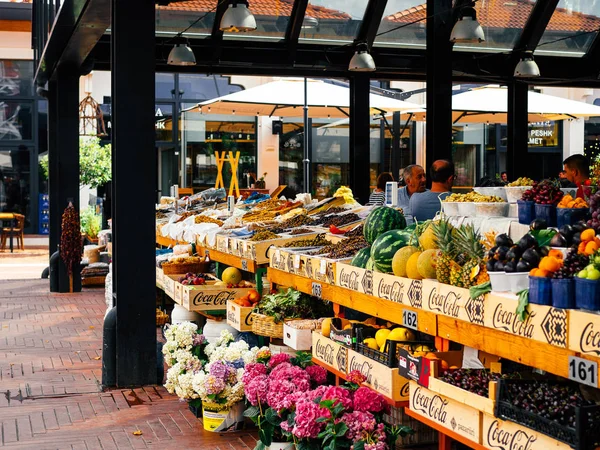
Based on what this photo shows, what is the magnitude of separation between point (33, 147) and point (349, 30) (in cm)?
1481

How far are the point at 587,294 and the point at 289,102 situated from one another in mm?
11595

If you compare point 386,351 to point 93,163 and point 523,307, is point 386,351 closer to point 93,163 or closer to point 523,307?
point 523,307

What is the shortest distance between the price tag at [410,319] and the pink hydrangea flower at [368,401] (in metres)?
0.40

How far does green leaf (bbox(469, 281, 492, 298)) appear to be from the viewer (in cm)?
406

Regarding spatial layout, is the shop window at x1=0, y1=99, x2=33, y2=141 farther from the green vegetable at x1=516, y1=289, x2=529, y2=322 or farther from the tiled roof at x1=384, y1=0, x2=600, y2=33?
the green vegetable at x1=516, y1=289, x2=529, y2=322

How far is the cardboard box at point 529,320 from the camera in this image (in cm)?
357

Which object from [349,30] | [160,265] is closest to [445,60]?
[349,30]

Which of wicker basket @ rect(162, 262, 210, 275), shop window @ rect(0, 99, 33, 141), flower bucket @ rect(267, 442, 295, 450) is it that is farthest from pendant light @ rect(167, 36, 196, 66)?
shop window @ rect(0, 99, 33, 141)

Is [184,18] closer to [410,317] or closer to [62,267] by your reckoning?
[62,267]

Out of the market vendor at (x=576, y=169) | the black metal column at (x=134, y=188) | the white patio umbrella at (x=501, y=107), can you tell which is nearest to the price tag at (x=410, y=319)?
the market vendor at (x=576, y=169)

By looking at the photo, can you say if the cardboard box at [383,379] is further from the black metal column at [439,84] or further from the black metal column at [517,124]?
the black metal column at [517,124]

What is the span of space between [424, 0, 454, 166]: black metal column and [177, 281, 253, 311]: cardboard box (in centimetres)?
260

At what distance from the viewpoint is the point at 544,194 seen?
4590 mm

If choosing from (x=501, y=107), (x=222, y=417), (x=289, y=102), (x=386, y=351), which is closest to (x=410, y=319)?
(x=386, y=351)
